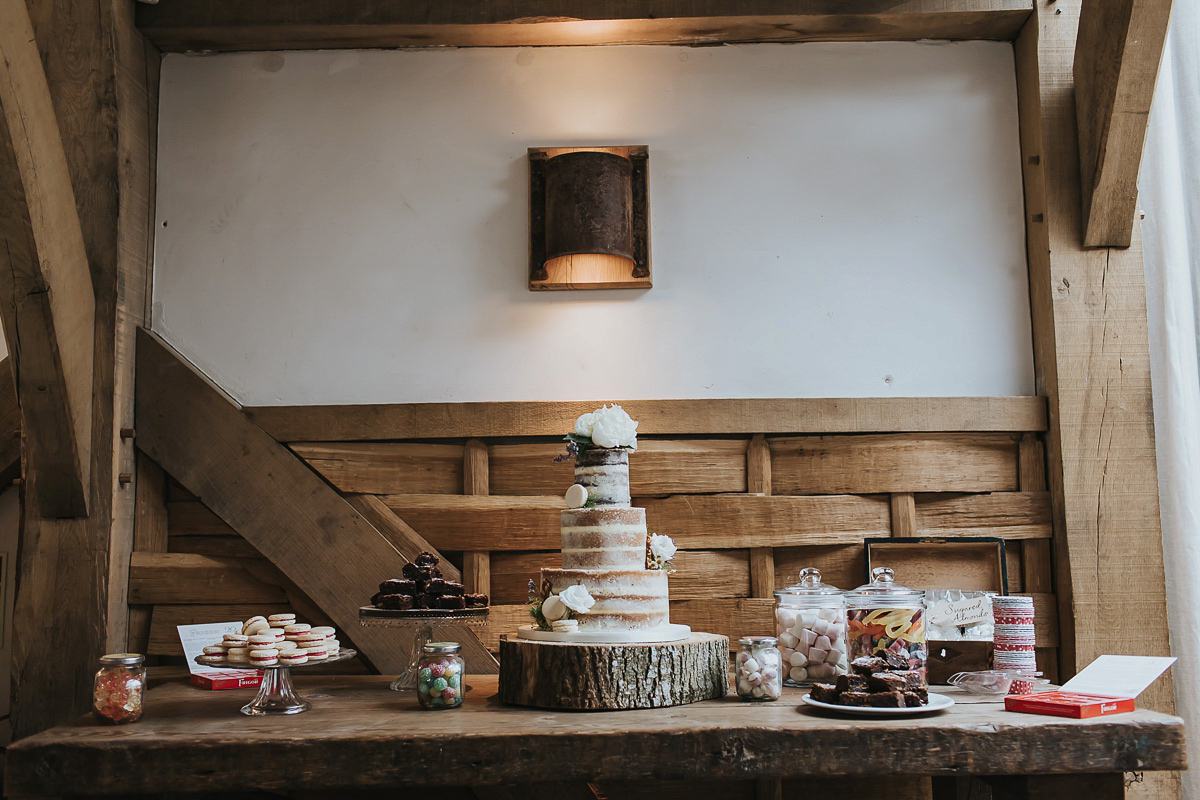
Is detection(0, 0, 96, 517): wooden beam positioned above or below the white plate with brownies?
above

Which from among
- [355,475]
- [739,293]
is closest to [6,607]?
[355,475]

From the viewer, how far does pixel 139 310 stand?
282cm

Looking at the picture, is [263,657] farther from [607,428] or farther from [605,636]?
[607,428]

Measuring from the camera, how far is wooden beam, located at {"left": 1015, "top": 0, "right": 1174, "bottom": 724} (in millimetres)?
2627

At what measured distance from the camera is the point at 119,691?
6.55 feet

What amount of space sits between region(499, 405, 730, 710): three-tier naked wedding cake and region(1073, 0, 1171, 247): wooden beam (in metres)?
1.58

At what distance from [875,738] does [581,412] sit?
4.14 ft

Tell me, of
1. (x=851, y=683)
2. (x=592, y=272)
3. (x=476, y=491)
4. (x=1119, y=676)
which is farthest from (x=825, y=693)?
(x=592, y=272)

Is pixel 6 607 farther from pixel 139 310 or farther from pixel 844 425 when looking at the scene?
pixel 844 425

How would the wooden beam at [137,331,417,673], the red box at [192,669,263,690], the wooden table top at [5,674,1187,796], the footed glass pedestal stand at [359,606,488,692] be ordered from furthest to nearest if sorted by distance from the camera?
the wooden beam at [137,331,417,673]
the red box at [192,669,263,690]
the footed glass pedestal stand at [359,606,488,692]
the wooden table top at [5,674,1187,796]

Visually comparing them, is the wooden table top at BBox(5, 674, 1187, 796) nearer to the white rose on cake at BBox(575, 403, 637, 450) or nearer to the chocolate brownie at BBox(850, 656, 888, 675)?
the chocolate brownie at BBox(850, 656, 888, 675)

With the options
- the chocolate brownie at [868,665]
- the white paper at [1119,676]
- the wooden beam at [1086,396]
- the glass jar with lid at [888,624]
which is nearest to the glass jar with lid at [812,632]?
the glass jar with lid at [888,624]

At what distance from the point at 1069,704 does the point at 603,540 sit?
3.42 feet

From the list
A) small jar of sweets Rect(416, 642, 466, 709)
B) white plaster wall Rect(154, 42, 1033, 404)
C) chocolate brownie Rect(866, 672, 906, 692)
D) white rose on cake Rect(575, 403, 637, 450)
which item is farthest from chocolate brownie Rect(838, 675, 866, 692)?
white plaster wall Rect(154, 42, 1033, 404)
